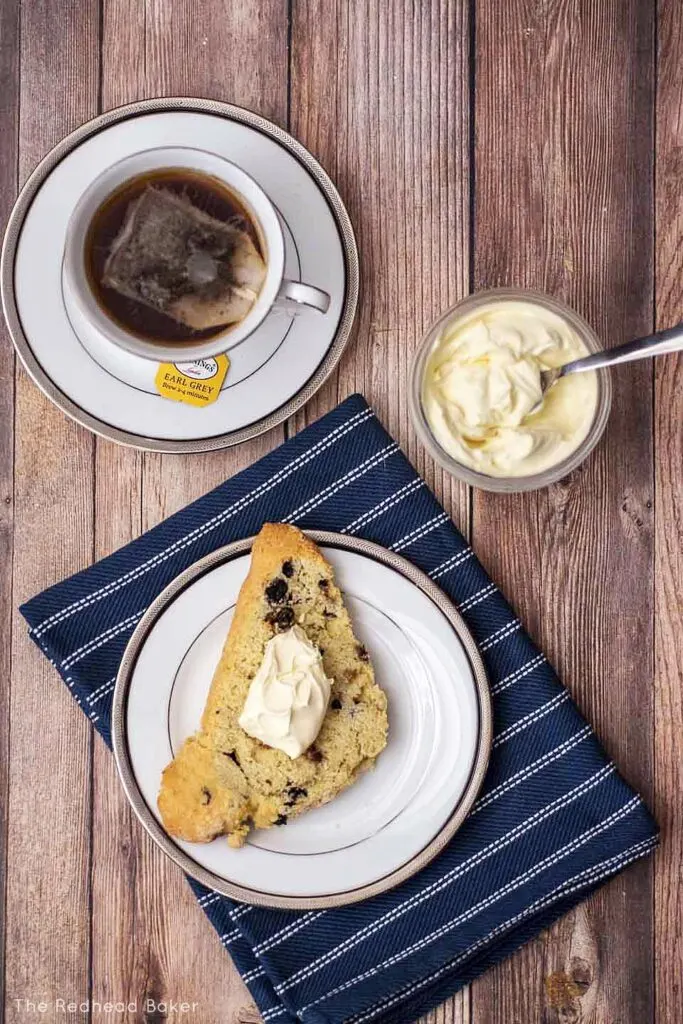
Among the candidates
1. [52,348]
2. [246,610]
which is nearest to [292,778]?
[246,610]

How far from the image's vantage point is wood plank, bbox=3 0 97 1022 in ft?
3.96

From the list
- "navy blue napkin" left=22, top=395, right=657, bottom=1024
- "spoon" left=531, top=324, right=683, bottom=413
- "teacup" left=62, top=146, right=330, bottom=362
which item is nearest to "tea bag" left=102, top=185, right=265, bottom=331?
"teacup" left=62, top=146, right=330, bottom=362

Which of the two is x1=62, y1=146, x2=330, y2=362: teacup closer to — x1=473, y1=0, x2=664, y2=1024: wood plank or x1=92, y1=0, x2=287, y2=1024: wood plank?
A: x1=92, y1=0, x2=287, y2=1024: wood plank

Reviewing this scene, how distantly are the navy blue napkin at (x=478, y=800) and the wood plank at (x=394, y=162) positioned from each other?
0.05 metres

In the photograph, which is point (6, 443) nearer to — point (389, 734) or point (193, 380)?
point (193, 380)

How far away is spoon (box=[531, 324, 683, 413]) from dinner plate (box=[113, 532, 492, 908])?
0.89 ft

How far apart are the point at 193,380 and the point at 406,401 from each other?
0.28 m

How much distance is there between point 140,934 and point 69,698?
32 cm

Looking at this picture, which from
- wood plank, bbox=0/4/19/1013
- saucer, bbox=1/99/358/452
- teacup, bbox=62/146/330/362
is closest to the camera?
teacup, bbox=62/146/330/362

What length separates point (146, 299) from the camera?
3.29ft

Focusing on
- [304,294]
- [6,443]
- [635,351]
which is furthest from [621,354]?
[6,443]

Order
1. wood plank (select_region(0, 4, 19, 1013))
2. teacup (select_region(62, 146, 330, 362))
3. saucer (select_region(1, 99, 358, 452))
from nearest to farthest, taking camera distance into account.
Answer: teacup (select_region(62, 146, 330, 362)), saucer (select_region(1, 99, 358, 452)), wood plank (select_region(0, 4, 19, 1013))

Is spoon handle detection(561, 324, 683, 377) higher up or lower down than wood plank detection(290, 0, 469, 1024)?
lower down

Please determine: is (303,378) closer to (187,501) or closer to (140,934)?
(187,501)
